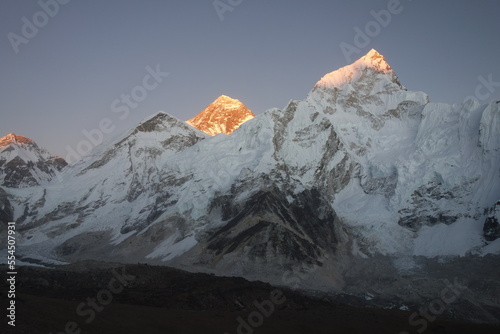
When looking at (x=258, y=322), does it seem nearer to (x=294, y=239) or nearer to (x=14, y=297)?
(x=14, y=297)

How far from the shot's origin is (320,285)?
163500 mm

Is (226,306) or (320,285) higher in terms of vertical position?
(226,306)

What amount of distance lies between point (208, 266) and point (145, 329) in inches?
4455

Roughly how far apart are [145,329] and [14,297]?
1483 cm

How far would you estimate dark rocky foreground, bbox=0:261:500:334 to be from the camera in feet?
205

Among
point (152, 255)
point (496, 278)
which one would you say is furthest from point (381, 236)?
point (152, 255)

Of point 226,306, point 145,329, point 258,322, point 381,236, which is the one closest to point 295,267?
point 381,236

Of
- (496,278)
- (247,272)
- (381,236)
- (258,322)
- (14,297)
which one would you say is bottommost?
(496,278)

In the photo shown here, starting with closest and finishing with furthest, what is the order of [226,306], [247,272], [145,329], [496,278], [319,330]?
1. [145,329]
2. [319,330]
3. [226,306]
4. [496,278]
5. [247,272]

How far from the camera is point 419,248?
7480 inches

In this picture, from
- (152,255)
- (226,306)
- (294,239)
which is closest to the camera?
(226,306)

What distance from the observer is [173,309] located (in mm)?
73688

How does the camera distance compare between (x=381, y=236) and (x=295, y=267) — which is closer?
(x=295, y=267)

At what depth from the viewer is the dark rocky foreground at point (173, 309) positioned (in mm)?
62344
